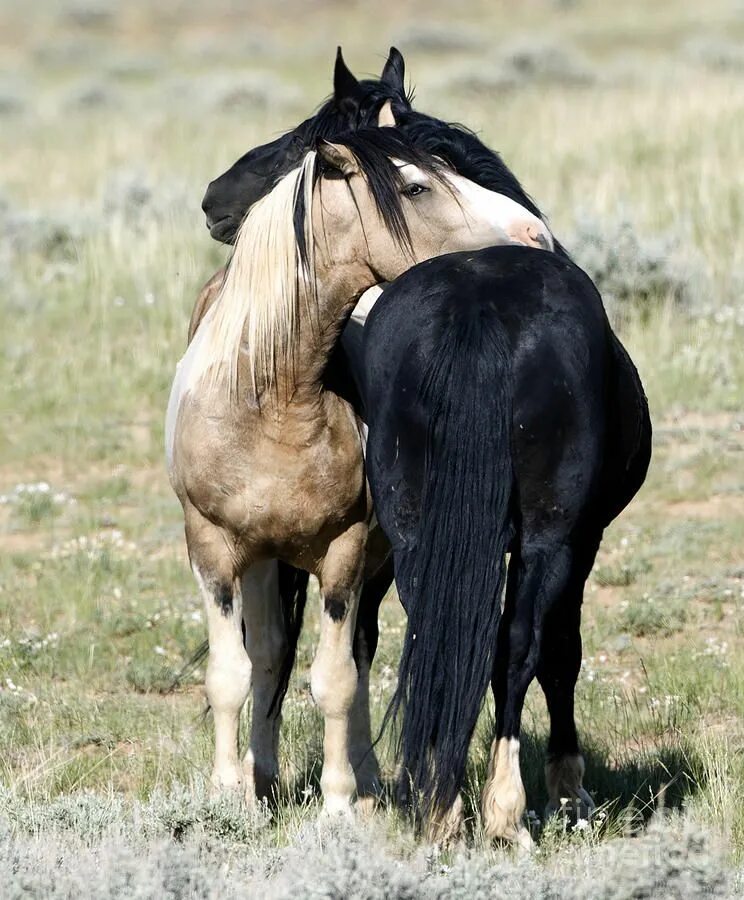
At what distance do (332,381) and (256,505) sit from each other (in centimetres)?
47

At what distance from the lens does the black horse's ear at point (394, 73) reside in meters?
4.72

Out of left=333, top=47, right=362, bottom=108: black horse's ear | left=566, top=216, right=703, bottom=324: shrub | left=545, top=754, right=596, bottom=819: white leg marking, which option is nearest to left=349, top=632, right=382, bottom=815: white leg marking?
left=545, top=754, right=596, bottom=819: white leg marking

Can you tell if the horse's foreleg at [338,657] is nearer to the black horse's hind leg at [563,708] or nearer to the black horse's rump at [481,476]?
the black horse's rump at [481,476]

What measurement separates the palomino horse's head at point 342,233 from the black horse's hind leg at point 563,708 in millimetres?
1173

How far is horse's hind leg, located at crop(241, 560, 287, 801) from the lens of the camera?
4.50 m

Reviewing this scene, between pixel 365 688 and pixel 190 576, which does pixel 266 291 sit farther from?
pixel 190 576

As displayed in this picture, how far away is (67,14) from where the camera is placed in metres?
41.3

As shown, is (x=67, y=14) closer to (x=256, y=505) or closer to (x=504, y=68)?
(x=504, y=68)

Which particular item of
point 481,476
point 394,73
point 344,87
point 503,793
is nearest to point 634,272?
point 394,73

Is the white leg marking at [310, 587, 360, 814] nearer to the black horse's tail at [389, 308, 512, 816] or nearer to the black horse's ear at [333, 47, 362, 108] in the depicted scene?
Answer: the black horse's tail at [389, 308, 512, 816]

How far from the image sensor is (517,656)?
3.58 metres

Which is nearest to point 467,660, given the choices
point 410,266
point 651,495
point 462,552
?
point 462,552

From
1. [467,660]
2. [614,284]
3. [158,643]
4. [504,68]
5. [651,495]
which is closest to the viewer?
[467,660]

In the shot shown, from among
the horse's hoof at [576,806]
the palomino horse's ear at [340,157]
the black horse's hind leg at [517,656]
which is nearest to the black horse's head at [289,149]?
the palomino horse's ear at [340,157]
